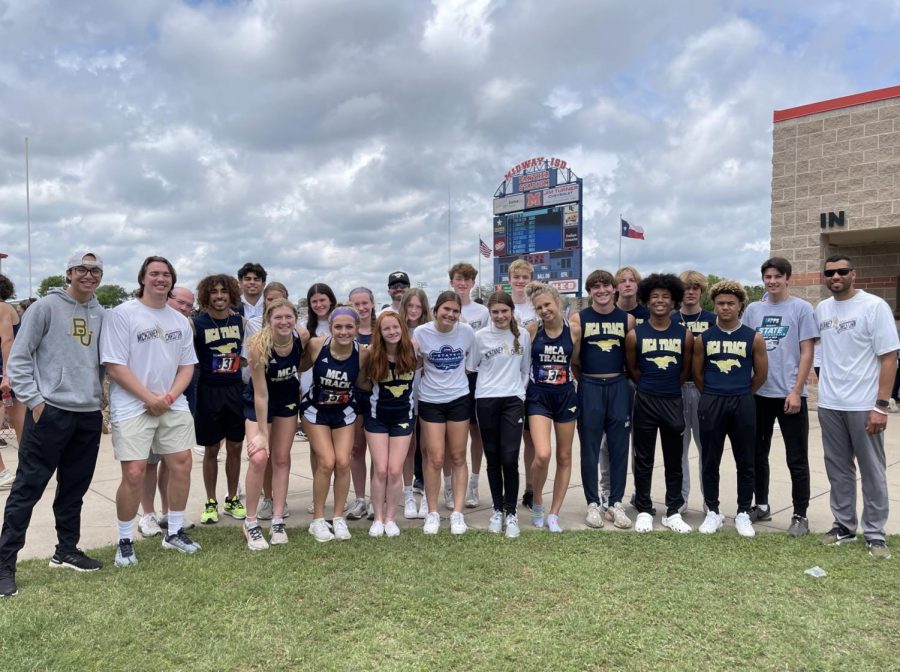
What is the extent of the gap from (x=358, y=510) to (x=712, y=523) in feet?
9.05

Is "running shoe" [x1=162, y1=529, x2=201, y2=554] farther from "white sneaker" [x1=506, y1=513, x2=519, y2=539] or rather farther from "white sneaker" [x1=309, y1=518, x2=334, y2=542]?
"white sneaker" [x1=506, y1=513, x2=519, y2=539]

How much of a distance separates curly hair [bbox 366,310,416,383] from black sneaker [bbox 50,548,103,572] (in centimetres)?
215

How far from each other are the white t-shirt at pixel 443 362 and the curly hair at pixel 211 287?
1458 mm

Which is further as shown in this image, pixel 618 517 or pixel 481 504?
pixel 481 504

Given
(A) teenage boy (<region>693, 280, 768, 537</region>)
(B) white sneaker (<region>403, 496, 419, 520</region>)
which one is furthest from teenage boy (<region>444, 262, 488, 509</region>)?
(A) teenage boy (<region>693, 280, 768, 537</region>)

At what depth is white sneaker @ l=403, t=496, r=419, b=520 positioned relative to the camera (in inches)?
198

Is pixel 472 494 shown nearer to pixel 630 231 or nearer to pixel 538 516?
pixel 538 516

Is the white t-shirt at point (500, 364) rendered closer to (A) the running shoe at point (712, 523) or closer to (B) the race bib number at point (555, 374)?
(B) the race bib number at point (555, 374)

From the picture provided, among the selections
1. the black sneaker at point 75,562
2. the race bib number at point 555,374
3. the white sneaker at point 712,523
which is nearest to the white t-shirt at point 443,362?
the race bib number at point 555,374

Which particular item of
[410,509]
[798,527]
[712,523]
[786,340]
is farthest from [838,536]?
[410,509]

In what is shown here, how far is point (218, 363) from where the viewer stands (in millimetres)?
4676

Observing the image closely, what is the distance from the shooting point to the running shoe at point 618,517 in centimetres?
475

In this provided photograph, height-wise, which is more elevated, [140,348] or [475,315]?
[475,315]

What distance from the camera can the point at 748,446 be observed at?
4.55m
